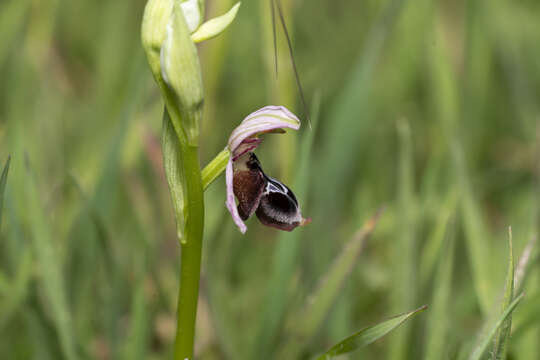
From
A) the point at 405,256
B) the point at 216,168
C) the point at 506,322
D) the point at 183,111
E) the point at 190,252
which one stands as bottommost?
the point at 405,256

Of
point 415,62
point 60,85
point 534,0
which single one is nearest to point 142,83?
point 60,85

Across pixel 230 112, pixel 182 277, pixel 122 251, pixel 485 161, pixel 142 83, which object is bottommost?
pixel 485 161

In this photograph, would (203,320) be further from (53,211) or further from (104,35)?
(104,35)

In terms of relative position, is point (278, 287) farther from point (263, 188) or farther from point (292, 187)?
point (263, 188)

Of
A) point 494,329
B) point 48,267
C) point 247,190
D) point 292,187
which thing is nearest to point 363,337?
point 494,329

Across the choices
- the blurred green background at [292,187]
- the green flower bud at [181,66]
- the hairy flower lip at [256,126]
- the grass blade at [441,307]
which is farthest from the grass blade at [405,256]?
the green flower bud at [181,66]

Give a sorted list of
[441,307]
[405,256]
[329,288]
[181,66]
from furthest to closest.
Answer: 1. [405,256]
2. [329,288]
3. [441,307]
4. [181,66]

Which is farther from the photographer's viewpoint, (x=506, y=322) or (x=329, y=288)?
(x=329, y=288)
